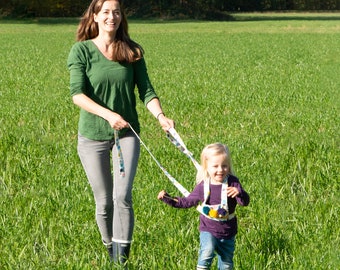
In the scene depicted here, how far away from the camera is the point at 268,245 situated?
5.21 m

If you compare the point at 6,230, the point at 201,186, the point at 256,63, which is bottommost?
the point at 256,63

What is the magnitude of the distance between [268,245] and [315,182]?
2184mm

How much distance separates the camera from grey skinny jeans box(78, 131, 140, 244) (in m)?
4.69

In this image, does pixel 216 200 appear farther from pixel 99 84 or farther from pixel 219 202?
pixel 99 84

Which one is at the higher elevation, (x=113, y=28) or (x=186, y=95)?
(x=113, y=28)

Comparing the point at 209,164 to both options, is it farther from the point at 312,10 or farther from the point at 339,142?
the point at 312,10

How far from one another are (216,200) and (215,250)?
0.32m

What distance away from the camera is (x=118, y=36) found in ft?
16.2

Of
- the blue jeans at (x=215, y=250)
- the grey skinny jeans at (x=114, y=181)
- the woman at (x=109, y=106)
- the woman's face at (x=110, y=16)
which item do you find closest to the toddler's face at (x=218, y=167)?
the blue jeans at (x=215, y=250)

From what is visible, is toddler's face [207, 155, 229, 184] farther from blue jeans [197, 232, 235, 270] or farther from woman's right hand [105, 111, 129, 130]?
woman's right hand [105, 111, 129, 130]

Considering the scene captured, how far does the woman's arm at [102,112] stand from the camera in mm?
4531

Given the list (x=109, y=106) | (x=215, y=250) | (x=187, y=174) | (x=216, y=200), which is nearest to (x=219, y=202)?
(x=216, y=200)

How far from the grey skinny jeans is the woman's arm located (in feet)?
0.79

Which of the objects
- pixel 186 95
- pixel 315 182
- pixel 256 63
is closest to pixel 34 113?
pixel 186 95
